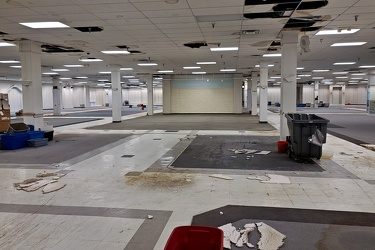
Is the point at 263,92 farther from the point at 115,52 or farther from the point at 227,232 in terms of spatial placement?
the point at 227,232

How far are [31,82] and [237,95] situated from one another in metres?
18.7

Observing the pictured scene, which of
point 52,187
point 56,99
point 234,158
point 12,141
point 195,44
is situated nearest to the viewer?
point 52,187

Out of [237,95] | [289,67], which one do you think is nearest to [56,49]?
[289,67]

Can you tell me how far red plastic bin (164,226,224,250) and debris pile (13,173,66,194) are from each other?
3554 millimetres

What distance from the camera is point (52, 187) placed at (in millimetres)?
5141

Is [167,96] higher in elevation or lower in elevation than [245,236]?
higher

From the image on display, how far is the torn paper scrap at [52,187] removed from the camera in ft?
16.4

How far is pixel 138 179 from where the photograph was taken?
5.68 m

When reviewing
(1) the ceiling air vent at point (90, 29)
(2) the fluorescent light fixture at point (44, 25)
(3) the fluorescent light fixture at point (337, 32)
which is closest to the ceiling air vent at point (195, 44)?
(1) the ceiling air vent at point (90, 29)

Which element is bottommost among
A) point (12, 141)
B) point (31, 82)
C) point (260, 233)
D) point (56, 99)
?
point (260, 233)

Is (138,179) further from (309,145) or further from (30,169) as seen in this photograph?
(309,145)

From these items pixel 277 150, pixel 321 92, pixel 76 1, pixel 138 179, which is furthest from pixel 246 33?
pixel 321 92

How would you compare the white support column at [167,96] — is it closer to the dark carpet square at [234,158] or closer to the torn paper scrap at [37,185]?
the dark carpet square at [234,158]

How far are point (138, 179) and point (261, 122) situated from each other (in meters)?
12.7
